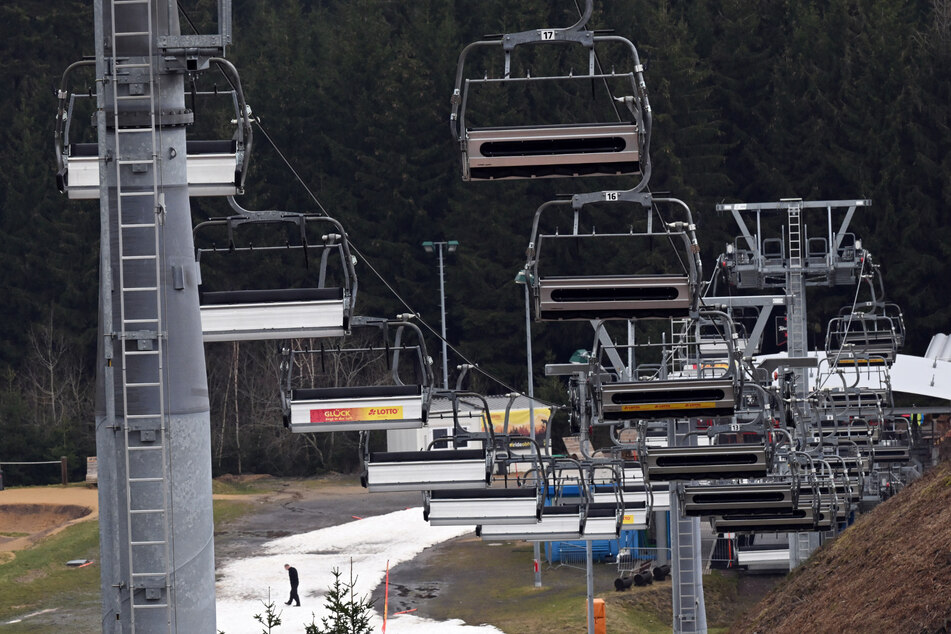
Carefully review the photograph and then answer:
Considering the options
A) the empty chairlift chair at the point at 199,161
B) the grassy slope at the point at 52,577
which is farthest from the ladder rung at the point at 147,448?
the grassy slope at the point at 52,577

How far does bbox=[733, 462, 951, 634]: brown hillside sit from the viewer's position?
1608cm

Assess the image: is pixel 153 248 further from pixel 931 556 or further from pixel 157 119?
pixel 931 556

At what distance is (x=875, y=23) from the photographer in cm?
6419

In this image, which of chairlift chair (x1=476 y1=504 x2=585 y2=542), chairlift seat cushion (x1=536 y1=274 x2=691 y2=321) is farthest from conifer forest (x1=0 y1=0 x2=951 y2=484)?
chairlift seat cushion (x1=536 y1=274 x2=691 y2=321)

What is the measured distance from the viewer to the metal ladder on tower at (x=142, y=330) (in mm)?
11469

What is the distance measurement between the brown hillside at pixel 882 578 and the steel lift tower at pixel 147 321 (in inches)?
285

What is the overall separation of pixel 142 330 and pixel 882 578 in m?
10.4

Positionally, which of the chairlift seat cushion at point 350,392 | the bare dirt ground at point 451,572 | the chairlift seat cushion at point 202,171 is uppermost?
the chairlift seat cushion at point 202,171

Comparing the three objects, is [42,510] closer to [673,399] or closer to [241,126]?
[673,399]

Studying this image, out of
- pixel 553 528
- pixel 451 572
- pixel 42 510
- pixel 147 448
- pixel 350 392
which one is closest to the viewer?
pixel 147 448

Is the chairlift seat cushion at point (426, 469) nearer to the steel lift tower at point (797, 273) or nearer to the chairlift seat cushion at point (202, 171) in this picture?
the chairlift seat cushion at point (202, 171)

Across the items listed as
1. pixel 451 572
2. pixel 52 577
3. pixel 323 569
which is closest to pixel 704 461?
pixel 451 572

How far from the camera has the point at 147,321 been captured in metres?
11.5

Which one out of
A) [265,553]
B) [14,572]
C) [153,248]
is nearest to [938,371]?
[265,553]
